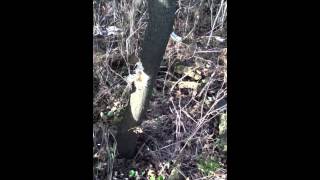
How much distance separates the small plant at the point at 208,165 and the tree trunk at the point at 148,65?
1.10ft

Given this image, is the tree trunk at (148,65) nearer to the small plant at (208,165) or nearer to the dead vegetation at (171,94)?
the dead vegetation at (171,94)

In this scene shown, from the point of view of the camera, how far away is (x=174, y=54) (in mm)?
2148

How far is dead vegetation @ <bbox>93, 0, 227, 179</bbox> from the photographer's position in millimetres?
1965

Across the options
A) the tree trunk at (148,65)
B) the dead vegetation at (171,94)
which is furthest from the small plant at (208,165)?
the tree trunk at (148,65)

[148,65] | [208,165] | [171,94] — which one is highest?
[148,65]

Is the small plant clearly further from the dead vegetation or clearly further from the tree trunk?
the tree trunk

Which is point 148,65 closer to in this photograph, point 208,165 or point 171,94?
point 171,94

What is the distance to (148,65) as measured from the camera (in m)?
1.65

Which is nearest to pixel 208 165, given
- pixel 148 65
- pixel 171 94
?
pixel 171 94

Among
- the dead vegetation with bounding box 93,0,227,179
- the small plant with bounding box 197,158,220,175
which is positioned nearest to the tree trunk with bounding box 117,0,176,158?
the dead vegetation with bounding box 93,0,227,179

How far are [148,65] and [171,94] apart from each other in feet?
1.74
